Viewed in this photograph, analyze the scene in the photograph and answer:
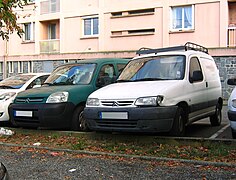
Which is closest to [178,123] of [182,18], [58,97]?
[58,97]

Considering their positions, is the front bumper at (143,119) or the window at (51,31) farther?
the window at (51,31)

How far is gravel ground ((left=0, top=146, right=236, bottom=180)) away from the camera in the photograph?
5164 mm

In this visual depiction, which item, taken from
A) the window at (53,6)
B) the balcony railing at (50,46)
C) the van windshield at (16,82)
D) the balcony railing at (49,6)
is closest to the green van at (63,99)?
the van windshield at (16,82)

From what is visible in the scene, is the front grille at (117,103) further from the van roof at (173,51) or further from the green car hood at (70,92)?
the van roof at (173,51)

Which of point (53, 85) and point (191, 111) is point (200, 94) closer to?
point (191, 111)

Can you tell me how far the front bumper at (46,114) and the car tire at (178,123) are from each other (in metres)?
2.45

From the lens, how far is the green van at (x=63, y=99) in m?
7.83

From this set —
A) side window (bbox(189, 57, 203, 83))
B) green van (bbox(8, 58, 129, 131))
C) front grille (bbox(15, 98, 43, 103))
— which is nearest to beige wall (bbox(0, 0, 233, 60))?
green van (bbox(8, 58, 129, 131))

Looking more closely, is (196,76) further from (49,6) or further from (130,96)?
(49,6)

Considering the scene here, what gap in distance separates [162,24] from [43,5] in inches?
394

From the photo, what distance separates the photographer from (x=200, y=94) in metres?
7.84

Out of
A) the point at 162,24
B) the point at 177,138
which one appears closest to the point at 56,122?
the point at 177,138

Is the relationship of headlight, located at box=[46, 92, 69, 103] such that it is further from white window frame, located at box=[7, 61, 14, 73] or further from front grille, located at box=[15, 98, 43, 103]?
white window frame, located at box=[7, 61, 14, 73]

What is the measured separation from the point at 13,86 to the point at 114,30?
43.5ft
